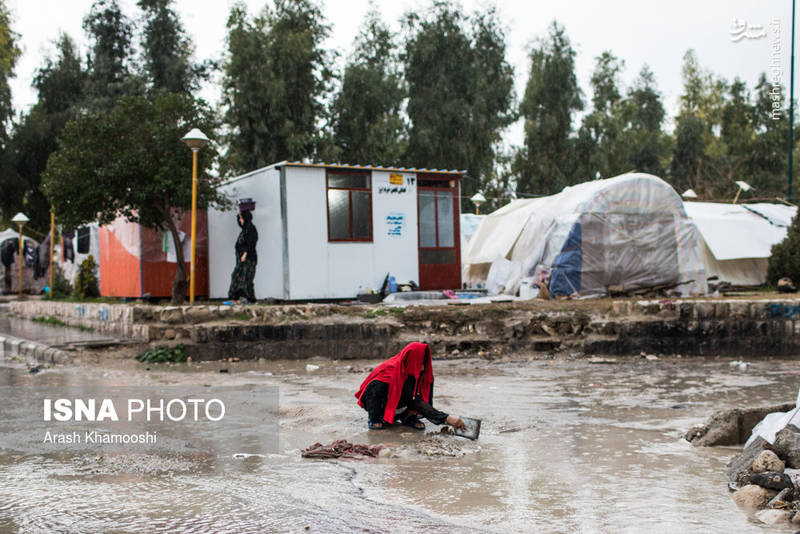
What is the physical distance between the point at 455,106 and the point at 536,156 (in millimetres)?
4855

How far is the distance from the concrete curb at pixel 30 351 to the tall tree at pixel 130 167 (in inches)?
122

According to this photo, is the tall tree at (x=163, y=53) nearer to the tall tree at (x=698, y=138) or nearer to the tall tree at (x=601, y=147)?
the tall tree at (x=601, y=147)

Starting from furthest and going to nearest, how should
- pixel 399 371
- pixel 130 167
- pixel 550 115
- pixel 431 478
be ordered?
pixel 550 115 → pixel 130 167 → pixel 399 371 → pixel 431 478

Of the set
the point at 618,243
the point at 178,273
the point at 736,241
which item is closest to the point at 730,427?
the point at 618,243

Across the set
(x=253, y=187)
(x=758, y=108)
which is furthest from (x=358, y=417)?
(x=758, y=108)

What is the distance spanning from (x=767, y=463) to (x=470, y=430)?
2.36m

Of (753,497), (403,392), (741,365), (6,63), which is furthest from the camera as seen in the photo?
(6,63)

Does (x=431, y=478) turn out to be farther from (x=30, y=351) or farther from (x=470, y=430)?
(x=30, y=351)

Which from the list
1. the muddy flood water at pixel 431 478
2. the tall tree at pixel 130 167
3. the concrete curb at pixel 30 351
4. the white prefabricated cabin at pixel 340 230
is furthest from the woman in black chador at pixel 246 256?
the muddy flood water at pixel 431 478

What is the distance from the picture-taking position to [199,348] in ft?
41.1

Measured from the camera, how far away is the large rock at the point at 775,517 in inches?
163

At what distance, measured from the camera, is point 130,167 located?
49.4 feet

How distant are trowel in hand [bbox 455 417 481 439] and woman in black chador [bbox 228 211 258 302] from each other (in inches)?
394

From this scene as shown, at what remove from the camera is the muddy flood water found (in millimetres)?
4184
